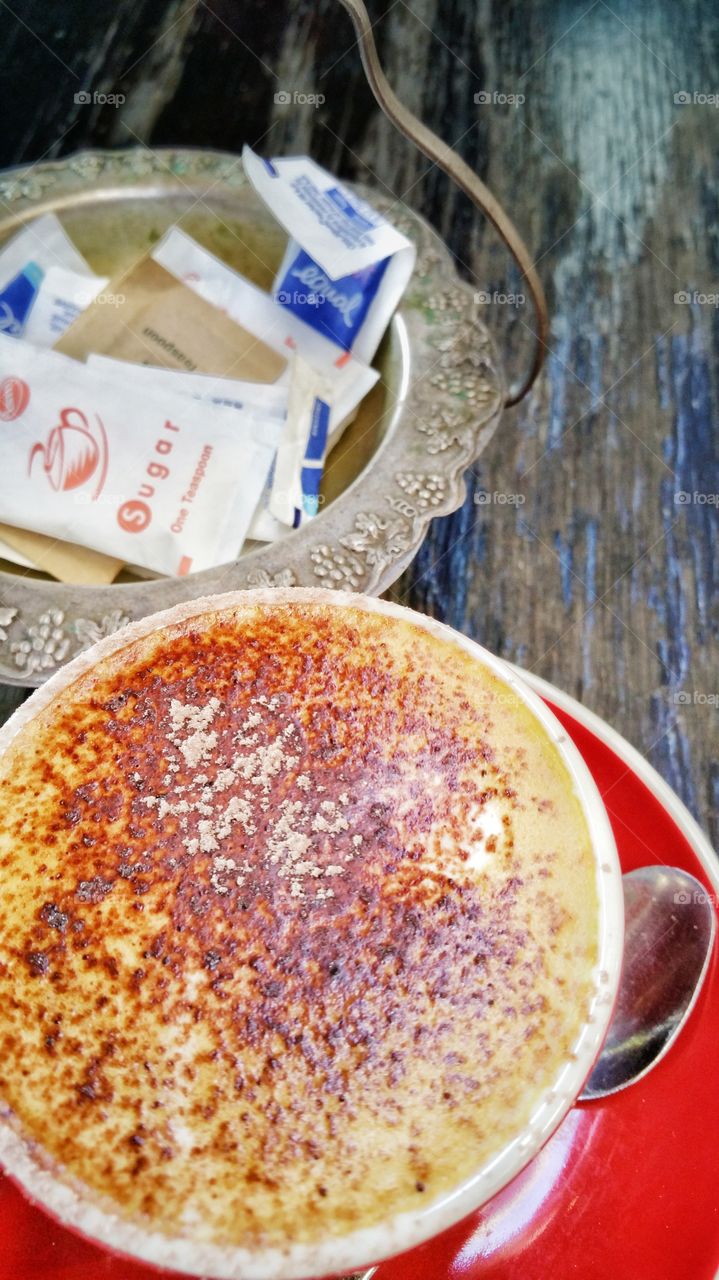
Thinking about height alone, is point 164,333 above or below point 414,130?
below

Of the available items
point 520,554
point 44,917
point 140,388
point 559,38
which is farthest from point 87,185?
point 44,917

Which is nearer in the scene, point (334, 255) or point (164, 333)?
point (334, 255)

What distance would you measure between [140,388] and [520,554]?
0.44m
